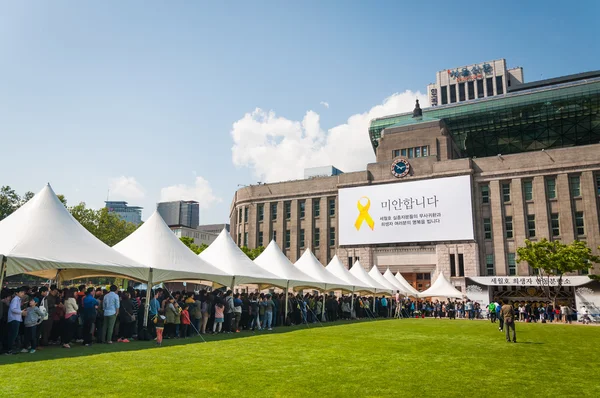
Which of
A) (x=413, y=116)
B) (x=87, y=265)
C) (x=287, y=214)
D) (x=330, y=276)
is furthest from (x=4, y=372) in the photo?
(x=413, y=116)

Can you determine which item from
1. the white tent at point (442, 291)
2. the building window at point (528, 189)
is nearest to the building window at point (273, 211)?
the white tent at point (442, 291)

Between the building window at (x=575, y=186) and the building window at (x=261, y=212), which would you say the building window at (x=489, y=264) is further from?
the building window at (x=261, y=212)

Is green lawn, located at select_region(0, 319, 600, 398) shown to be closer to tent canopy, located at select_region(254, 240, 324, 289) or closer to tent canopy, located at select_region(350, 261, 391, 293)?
tent canopy, located at select_region(254, 240, 324, 289)

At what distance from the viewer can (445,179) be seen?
46344 mm

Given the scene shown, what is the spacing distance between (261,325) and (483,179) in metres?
34.3

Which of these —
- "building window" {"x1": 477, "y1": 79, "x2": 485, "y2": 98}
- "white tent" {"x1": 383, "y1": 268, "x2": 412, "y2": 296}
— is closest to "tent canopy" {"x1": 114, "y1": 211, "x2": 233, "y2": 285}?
"white tent" {"x1": 383, "y1": 268, "x2": 412, "y2": 296}

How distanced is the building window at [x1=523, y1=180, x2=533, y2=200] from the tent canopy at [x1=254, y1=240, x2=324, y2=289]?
30.1 m

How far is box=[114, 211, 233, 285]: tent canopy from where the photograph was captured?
14633mm

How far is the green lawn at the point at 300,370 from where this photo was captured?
701cm

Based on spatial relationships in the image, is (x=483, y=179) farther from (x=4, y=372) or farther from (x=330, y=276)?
(x=4, y=372)

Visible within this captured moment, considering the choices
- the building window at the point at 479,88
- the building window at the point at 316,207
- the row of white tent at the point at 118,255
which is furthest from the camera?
the building window at the point at 479,88

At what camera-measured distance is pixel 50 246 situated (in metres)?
11.9

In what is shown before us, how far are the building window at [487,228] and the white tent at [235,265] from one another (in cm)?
3109

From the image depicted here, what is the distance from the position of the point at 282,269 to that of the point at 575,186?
34.5 m
